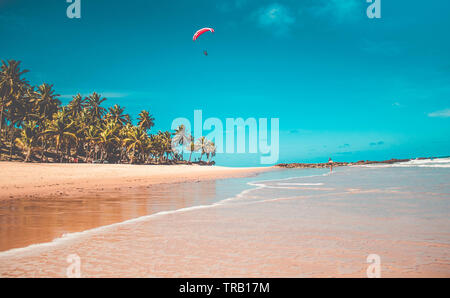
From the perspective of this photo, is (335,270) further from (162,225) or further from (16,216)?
(16,216)

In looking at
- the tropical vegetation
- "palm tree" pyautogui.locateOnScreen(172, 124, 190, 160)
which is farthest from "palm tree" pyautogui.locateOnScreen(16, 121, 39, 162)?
"palm tree" pyautogui.locateOnScreen(172, 124, 190, 160)

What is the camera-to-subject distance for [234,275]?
203 inches

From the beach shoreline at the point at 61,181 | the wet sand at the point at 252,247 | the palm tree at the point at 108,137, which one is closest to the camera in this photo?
the wet sand at the point at 252,247

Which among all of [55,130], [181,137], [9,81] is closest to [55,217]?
[55,130]

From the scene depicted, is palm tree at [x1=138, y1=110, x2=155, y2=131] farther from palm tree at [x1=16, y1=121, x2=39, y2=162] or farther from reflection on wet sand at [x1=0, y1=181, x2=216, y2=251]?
reflection on wet sand at [x1=0, y1=181, x2=216, y2=251]

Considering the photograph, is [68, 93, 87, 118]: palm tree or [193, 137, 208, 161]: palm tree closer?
[68, 93, 87, 118]: palm tree

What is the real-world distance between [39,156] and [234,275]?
94679mm

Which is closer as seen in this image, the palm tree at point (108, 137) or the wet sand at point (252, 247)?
the wet sand at point (252, 247)

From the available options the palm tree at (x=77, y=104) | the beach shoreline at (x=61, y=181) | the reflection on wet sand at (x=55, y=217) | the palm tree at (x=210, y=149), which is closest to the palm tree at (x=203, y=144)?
the palm tree at (x=210, y=149)

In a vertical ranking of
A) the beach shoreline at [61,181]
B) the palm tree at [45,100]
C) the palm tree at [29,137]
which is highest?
the palm tree at [45,100]

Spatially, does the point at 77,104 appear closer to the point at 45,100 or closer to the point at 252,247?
the point at 45,100

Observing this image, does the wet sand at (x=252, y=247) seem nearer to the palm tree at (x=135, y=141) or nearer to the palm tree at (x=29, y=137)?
the palm tree at (x=29, y=137)

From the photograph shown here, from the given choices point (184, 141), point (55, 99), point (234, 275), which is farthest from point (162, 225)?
point (184, 141)
